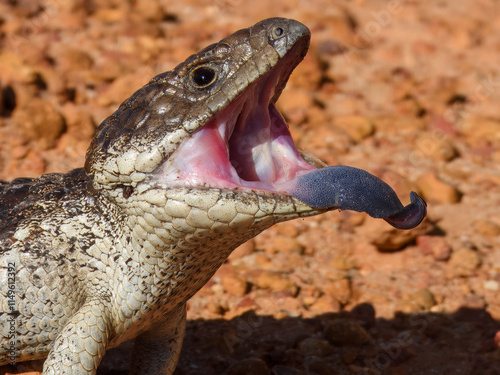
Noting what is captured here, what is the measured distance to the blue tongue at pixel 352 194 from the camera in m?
2.75

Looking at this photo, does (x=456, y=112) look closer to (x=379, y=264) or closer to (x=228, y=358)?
(x=379, y=264)

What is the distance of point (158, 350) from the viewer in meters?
3.70

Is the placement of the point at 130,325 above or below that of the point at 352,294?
below

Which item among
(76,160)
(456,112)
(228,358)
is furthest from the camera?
(456,112)

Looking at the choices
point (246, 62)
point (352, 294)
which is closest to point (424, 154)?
point (352, 294)

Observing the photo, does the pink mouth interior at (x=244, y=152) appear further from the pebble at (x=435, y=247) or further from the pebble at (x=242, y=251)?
the pebble at (x=435, y=247)

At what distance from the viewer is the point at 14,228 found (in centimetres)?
→ 311

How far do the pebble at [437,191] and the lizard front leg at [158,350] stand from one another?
12.1 ft

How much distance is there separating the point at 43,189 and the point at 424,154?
16.9 feet

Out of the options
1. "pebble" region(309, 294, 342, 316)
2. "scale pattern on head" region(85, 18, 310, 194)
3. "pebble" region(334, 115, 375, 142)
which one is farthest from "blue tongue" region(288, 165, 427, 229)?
"pebble" region(334, 115, 375, 142)

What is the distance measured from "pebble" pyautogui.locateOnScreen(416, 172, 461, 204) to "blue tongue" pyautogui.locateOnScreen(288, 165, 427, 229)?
149 inches

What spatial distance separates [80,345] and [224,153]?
3.41ft

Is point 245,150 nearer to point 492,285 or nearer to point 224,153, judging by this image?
point 224,153

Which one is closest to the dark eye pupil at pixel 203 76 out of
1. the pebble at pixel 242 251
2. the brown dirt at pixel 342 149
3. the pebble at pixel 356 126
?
the brown dirt at pixel 342 149
